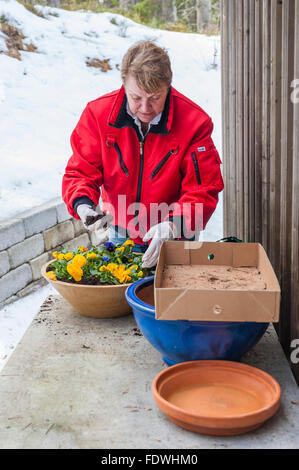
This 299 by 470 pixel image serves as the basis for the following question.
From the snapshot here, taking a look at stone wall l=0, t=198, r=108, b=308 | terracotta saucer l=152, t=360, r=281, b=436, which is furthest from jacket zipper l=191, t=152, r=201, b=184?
stone wall l=0, t=198, r=108, b=308

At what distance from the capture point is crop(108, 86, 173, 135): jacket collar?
2098mm

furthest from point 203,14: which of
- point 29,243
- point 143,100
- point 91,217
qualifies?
point 91,217

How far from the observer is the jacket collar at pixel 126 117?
210 centimetres

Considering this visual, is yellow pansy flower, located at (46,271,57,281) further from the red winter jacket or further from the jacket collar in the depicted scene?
the jacket collar

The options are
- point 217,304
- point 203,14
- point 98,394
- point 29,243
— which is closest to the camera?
point 217,304

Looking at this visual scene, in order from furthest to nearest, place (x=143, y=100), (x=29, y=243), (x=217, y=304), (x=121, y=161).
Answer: (x=29, y=243) < (x=121, y=161) < (x=143, y=100) < (x=217, y=304)

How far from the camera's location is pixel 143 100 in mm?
1919

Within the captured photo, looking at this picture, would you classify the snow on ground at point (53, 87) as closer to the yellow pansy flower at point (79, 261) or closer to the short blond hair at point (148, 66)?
the yellow pansy flower at point (79, 261)

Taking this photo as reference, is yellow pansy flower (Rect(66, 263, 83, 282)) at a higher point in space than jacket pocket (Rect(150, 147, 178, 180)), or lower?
lower

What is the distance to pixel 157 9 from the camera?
16.2 m

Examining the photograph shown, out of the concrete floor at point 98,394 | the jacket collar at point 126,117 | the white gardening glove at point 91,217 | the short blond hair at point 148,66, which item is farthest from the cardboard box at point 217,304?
the jacket collar at point 126,117

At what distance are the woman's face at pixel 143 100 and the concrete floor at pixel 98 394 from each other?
81cm

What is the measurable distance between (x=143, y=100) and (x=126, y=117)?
0.75 ft

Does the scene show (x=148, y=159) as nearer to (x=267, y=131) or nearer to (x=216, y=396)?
(x=267, y=131)
